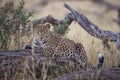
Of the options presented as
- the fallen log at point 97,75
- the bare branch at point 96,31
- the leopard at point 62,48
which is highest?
the bare branch at point 96,31

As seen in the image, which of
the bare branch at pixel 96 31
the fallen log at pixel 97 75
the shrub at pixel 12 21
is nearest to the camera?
the fallen log at pixel 97 75

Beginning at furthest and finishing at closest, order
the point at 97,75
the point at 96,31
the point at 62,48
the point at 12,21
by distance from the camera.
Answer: the point at 96,31 → the point at 12,21 → the point at 62,48 → the point at 97,75

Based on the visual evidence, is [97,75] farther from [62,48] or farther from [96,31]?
[96,31]

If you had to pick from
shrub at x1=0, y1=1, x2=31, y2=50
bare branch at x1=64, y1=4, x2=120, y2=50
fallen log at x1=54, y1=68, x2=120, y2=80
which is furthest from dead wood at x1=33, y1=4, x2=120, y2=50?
fallen log at x1=54, y1=68, x2=120, y2=80

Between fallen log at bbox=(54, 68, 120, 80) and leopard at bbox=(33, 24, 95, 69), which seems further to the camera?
leopard at bbox=(33, 24, 95, 69)

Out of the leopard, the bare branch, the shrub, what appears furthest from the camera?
the bare branch

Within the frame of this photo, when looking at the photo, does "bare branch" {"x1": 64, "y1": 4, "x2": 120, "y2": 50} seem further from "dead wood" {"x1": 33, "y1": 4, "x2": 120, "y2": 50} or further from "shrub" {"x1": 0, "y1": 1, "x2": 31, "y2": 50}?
"shrub" {"x1": 0, "y1": 1, "x2": 31, "y2": 50}

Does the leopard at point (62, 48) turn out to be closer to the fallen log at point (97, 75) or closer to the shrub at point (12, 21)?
the shrub at point (12, 21)

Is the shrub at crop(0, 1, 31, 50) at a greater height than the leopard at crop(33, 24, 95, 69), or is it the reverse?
the shrub at crop(0, 1, 31, 50)

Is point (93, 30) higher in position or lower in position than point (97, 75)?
higher

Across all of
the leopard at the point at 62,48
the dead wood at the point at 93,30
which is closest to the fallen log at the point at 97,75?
the leopard at the point at 62,48

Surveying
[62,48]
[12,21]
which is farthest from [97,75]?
[12,21]

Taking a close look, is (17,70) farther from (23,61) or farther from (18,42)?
(18,42)

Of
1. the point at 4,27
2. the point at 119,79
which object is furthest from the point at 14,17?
the point at 119,79
